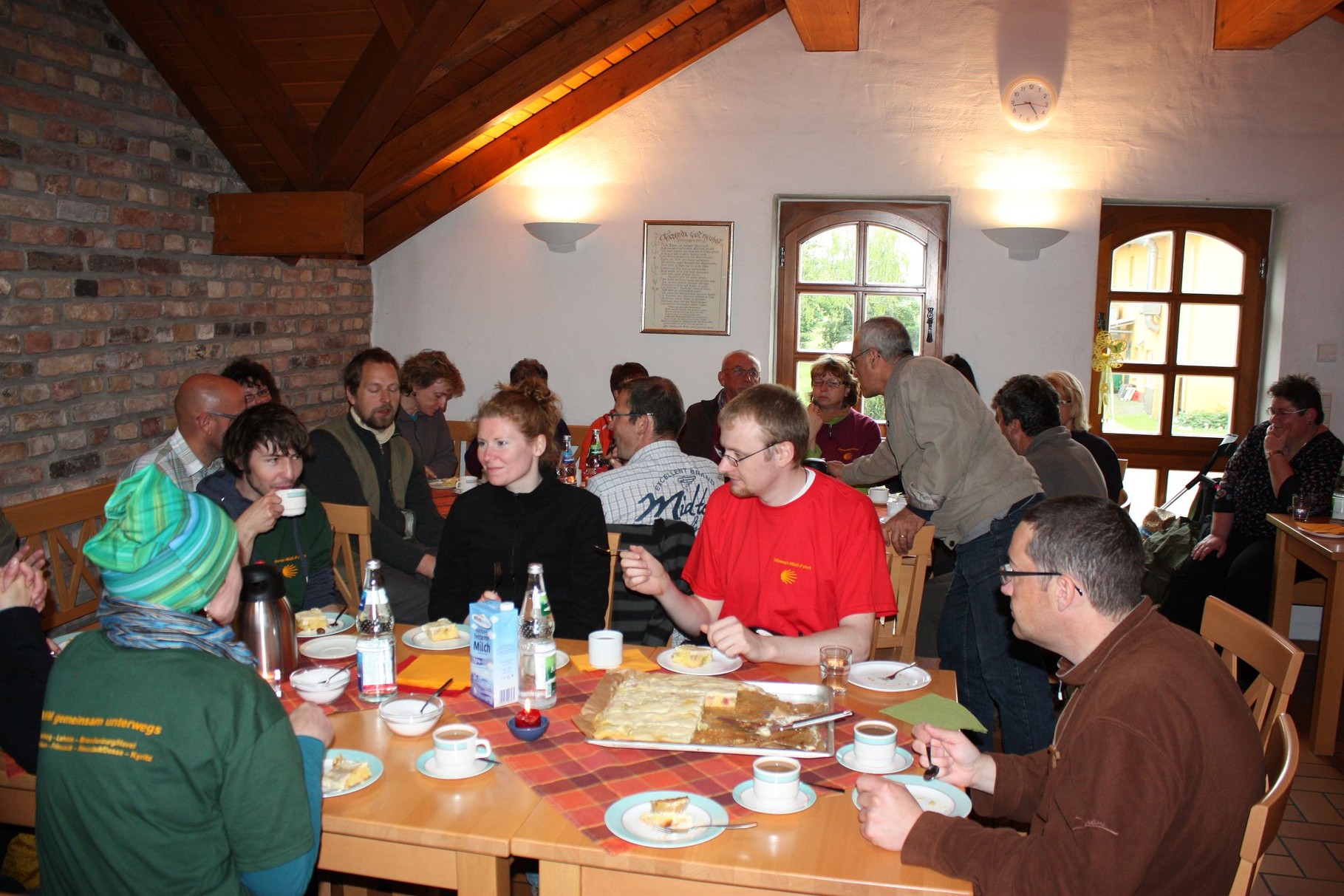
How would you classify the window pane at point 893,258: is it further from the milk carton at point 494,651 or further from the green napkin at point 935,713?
the milk carton at point 494,651

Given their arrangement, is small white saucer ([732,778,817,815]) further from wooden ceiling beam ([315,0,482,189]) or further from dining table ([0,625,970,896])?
wooden ceiling beam ([315,0,482,189])

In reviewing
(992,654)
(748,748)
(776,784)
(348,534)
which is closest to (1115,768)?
(776,784)

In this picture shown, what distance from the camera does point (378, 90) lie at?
4266 mm

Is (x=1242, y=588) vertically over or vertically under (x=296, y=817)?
under

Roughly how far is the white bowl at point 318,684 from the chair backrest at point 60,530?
48.9 inches

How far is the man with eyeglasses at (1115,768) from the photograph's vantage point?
1.51 meters

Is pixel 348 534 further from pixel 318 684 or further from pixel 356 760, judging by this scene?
pixel 356 760

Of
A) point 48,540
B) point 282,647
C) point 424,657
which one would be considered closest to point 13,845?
point 282,647

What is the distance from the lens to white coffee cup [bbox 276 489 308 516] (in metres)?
2.93

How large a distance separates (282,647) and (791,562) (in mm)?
1264

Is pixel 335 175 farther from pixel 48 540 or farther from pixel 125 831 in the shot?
pixel 125 831

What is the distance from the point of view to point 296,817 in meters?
1.53

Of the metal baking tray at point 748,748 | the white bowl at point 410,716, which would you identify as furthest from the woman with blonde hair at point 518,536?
the metal baking tray at point 748,748

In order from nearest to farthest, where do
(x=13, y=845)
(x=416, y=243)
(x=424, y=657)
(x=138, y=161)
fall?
(x=13, y=845), (x=424, y=657), (x=138, y=161), (x=416, y=243)
